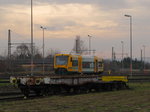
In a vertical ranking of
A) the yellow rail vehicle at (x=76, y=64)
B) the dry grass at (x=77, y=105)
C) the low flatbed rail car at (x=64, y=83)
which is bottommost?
the dry grass at (x=77, y=105)

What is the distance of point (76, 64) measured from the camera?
2858cm

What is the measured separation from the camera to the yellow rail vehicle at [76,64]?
27078 mm

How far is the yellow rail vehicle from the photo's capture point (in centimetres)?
2708

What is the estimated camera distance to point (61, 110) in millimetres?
13398

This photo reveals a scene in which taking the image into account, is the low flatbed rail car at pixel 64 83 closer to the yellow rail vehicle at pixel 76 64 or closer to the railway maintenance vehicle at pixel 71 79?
the railway maintenance vehicle at pixel 71 79

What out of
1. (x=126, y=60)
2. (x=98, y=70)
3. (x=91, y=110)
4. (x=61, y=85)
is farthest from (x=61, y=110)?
(x=126, y=60)

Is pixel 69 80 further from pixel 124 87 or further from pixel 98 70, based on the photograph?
pixel 98 70

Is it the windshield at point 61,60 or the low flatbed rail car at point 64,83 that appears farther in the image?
the windshield at point 61,60

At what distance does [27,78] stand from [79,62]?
9450 millimetres

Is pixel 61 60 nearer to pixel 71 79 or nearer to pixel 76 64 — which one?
pixel 76 64

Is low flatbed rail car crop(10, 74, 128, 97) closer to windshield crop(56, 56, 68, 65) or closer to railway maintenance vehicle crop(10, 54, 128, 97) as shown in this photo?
railway maintenance vehicle crop(10, 54, 128, 97)

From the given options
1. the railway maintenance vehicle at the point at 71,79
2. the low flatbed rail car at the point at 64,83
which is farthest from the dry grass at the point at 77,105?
the railway maintenance vehicle at the point at 71,79

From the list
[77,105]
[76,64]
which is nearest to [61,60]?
[76,64]

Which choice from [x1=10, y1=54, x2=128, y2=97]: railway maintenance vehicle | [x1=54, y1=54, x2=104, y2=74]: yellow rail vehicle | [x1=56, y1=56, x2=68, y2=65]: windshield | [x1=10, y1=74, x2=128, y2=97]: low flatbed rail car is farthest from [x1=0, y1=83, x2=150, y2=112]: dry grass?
[x1=56, y1=56, x2=68, y2=65]: windshield
